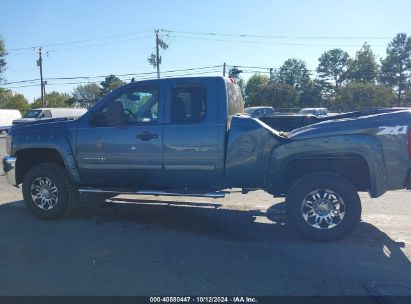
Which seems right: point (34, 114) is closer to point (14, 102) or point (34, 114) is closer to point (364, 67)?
point (14, 102)

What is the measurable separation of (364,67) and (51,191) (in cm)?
8604

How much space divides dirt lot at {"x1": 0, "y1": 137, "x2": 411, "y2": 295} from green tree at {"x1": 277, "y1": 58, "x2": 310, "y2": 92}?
80.6 meters

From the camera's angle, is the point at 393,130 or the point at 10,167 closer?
the point at 393,130

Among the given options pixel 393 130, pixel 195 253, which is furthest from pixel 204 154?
pixel 393 130

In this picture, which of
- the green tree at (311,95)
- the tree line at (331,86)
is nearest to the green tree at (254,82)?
the tree line at (331,86)

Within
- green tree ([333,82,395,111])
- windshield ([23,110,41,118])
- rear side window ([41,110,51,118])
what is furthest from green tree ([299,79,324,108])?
windshield ([23,110,41,118])

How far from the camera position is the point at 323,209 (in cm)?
556

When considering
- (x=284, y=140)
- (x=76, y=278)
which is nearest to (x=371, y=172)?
(x=284, y=140)

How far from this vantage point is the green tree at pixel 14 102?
194ft

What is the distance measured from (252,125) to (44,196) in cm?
337

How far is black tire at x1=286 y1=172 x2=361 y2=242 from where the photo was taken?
5.44 m

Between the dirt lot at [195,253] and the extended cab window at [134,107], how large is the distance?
154cm

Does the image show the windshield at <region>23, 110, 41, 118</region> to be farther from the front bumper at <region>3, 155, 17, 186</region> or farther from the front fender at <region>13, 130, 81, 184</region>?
the front fender at <region>13, 130, 81, 184</region>

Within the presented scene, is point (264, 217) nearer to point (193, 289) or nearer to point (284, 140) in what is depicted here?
point (284, 140)
